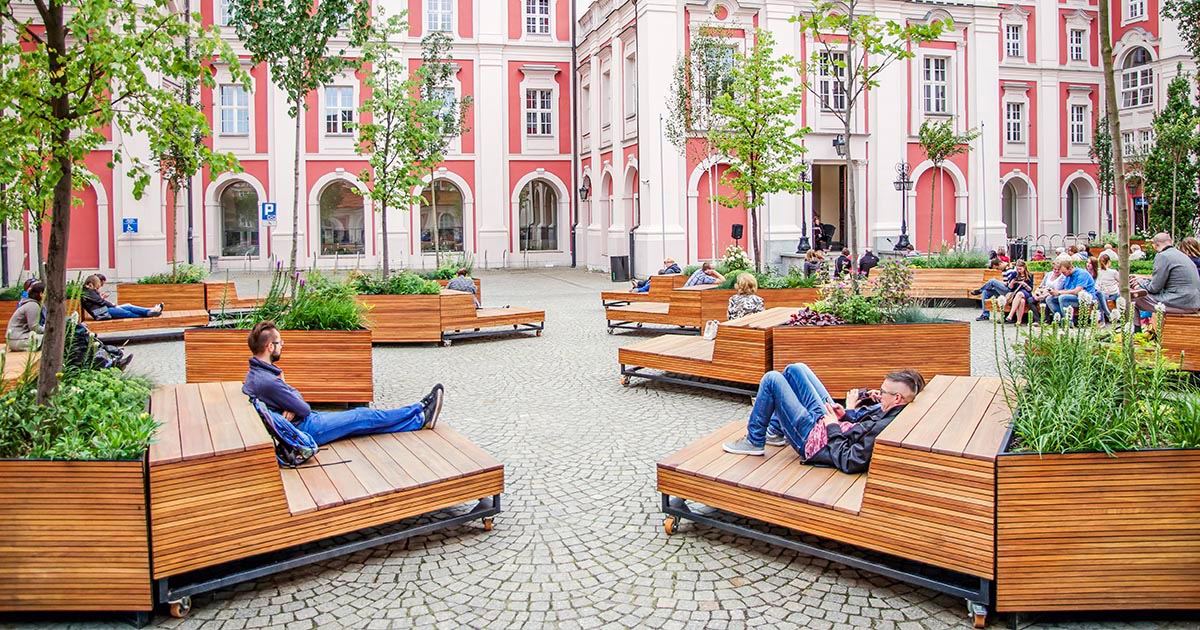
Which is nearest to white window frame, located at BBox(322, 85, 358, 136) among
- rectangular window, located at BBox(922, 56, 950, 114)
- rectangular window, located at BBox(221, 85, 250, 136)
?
rectangular window, located at BBox(221, 85, 250, 136)

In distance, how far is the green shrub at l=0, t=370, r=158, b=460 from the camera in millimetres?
4340


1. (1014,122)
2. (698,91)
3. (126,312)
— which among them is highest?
(1014,122)

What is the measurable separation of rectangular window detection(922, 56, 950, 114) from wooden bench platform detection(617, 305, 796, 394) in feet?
81.1

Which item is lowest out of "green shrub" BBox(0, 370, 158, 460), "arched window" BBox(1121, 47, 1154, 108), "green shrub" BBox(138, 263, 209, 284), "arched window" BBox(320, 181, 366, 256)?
"green shrub" BBox(0, 370, 158, 460)

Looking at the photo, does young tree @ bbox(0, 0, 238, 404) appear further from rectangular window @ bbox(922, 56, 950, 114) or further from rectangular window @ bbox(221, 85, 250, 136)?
rectangular window @ bbox(221, 85, 250, 136)

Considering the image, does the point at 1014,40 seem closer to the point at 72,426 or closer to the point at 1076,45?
the point at 1076,45

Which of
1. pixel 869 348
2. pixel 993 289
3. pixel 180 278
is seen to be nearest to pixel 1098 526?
pixel 869 348

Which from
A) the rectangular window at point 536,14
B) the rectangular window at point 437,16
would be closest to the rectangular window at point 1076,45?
the rectangular window at point 536,14

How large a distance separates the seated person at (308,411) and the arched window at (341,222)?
103 ft

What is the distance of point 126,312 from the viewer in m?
14.9

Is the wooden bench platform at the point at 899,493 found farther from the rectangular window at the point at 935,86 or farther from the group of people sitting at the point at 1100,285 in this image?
the rectangular window at the point at 935,86

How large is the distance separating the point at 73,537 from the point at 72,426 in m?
0.67

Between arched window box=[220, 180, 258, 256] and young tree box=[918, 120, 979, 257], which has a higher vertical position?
young tree box=[918, 120, 979, 257]

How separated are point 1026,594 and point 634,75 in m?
27.9
